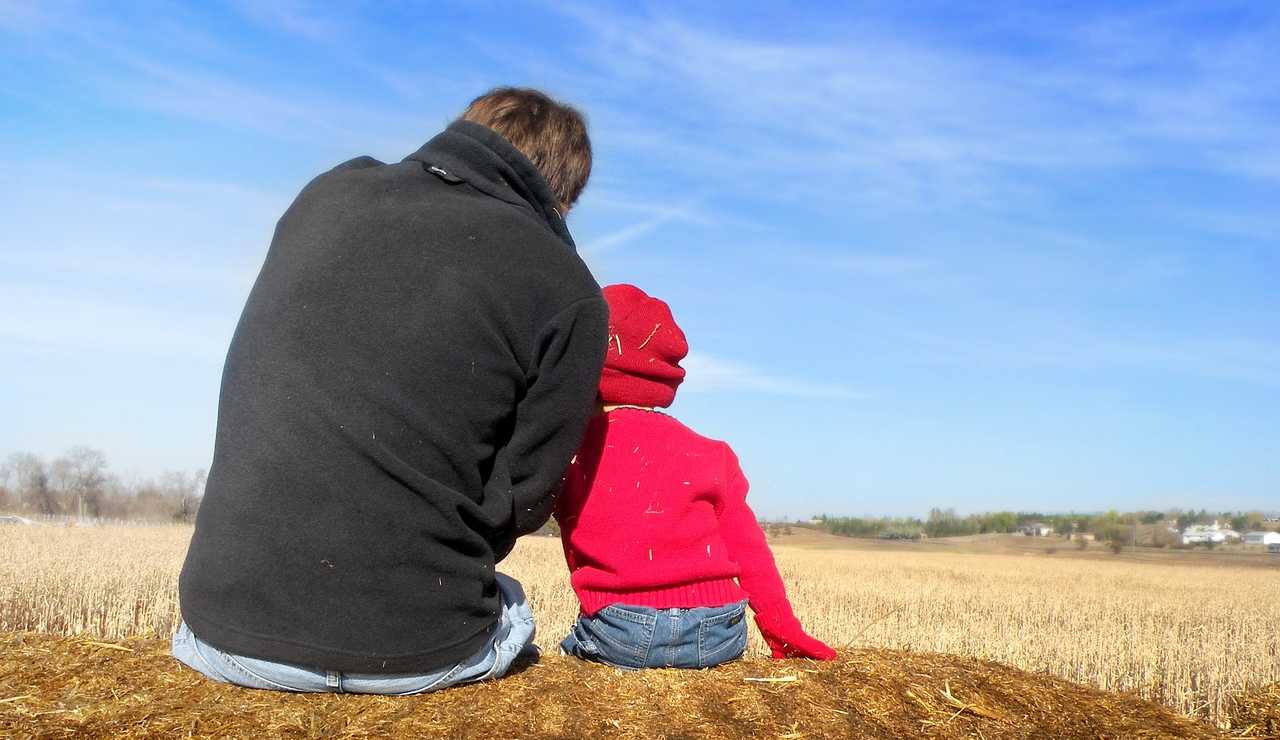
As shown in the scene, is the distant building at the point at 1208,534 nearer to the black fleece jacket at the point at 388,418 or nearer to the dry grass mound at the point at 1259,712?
the dry grass mound at the point at 1259,712

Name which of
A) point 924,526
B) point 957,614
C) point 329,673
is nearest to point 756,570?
point 329,673

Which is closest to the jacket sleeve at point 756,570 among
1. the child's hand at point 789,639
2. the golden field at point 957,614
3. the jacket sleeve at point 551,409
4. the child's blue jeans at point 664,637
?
the child's hand at point 789,639

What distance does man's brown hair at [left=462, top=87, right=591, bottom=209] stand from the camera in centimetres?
310

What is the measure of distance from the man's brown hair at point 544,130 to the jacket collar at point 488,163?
190 millimetres

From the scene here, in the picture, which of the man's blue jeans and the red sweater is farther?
the red sweater

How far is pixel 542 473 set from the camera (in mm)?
2797

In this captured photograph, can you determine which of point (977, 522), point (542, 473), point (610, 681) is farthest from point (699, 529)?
point (977, 522)

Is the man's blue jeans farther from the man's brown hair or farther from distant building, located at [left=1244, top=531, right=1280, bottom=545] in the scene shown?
distant building, located at [left=1244, top=531, right=1280, bottom=545]

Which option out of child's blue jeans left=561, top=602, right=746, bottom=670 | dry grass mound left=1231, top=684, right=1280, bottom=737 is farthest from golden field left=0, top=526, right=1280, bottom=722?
child's blue jeans left=561, top=602, right=746, bottom=670

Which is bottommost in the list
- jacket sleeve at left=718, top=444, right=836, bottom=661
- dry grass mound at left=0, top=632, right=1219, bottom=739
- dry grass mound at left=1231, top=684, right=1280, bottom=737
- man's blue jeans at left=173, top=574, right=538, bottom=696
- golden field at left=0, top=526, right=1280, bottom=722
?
golden field at left=0, top=526, right=1280, bottom=722

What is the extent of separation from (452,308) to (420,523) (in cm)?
56

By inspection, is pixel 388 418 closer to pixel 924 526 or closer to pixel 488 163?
pixel 488 163

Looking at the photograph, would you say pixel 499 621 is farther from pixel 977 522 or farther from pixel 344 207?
pixel 977 522

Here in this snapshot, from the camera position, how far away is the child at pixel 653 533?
3.56 meters
